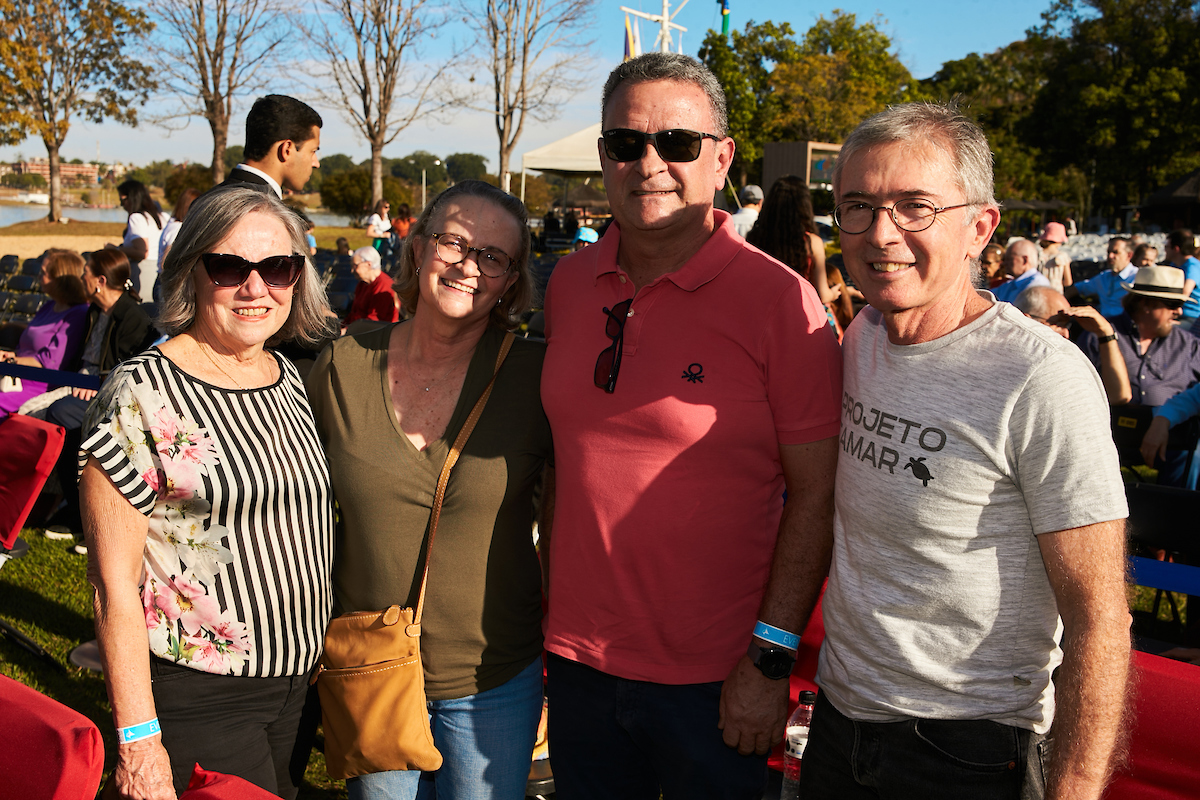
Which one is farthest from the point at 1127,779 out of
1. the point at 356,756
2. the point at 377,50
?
the point at 377,50

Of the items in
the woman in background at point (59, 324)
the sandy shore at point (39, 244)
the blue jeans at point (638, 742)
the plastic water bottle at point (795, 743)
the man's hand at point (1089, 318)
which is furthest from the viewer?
the sandy shore at point (39, 244)

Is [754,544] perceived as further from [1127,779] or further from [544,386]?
[1127,779]

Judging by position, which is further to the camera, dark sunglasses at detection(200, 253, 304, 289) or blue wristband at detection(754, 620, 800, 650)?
dark sunglasses at detection(200, 253, 304, 289)

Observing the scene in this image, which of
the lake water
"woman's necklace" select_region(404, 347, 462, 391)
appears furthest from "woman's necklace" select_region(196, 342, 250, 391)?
the lake water

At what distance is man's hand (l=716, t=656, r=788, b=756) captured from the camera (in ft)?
6.29

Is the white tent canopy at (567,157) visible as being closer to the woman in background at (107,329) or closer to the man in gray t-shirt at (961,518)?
the woman in background at (107,329)

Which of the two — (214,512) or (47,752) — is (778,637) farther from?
(47,752)

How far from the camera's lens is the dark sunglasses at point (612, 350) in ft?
6.60

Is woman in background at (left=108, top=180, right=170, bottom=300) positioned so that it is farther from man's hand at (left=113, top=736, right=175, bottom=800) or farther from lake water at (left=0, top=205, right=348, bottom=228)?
lake water at (left=0, top=205, right=348, bottom=228)

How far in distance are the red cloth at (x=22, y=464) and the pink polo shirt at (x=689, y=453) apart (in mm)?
2633

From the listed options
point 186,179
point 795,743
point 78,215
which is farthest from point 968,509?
point 78,215

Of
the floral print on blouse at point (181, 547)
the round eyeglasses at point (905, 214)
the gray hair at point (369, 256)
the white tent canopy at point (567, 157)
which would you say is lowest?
the floral print on blouse at point (181, 547)

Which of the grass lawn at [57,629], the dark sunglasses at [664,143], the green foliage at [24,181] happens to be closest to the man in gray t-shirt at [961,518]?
the dark sunglasses at [664,143]

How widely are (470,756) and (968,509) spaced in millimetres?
1314
